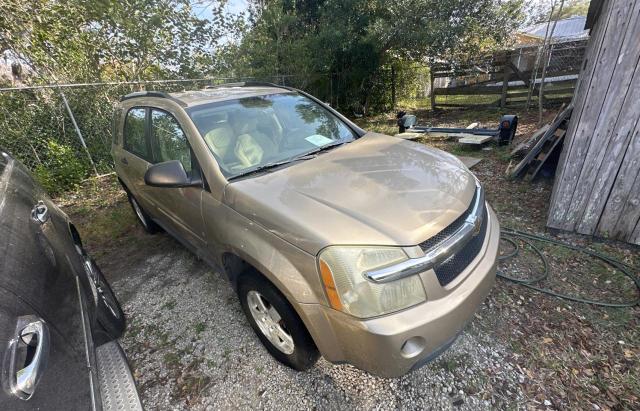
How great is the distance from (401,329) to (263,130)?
1.79 m

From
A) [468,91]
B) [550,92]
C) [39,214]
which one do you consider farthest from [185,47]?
[550,92]

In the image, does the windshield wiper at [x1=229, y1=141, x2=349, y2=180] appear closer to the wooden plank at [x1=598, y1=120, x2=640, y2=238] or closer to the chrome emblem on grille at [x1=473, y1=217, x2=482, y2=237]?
the chrome emblem on grille at [x1=473, y1=217, x2=482, y2=237]

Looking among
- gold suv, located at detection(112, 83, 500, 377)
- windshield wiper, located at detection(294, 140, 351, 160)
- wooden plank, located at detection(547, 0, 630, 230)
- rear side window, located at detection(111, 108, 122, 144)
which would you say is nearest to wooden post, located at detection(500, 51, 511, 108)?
wooden plank, located at detection(547, 0, 630, 230)

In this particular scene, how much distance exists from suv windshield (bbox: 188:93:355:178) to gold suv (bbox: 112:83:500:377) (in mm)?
13

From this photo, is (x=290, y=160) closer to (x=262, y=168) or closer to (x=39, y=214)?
(x=262, y=168)

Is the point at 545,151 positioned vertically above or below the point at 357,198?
below

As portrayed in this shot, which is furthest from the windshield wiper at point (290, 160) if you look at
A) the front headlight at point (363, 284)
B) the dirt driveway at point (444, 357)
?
the dirt driveway at point (444, 357)

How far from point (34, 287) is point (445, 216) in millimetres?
1836

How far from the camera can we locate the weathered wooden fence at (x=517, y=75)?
816cm

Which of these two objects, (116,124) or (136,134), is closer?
(136,134)

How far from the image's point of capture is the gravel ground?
5.77ft

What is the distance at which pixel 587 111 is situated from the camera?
273cm

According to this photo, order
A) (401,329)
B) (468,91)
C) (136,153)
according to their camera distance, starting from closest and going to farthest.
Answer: (401,329) < (136,153) < (468,91)

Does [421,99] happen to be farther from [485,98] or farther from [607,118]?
[607,118]
